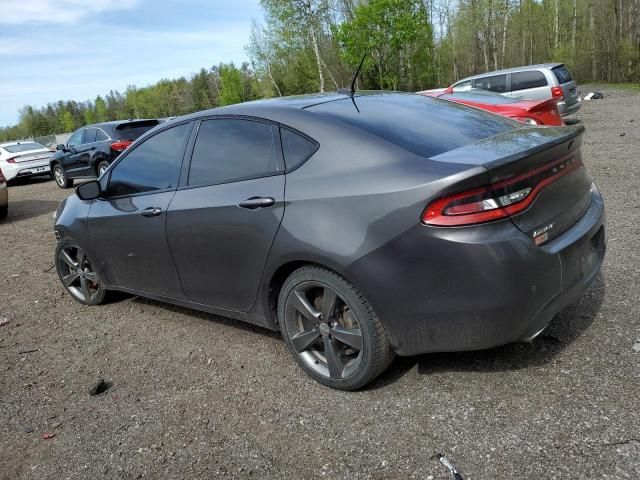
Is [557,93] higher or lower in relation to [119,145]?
lower

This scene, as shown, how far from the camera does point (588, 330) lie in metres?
3.12

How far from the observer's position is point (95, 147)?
527 inches

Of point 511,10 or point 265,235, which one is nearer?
point 265,235

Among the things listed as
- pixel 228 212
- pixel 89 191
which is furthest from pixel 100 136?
pixel 228 212

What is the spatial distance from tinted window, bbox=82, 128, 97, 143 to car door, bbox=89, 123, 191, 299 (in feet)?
33.9

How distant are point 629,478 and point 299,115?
7.69 feet

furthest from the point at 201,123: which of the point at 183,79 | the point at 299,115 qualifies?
the point at 183,79

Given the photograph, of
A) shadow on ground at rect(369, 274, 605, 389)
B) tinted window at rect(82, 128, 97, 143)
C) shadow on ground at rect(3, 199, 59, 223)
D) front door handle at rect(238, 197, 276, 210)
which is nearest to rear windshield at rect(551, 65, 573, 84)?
tinted window at rect(82, 128, 97, 143)

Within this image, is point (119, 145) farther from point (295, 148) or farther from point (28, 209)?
point (295, 148)

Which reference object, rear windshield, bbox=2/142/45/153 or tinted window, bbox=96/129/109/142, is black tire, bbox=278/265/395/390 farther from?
rear windshield, bbox=2/142/45/153

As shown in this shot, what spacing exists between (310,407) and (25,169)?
1742cm

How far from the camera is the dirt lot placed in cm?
230

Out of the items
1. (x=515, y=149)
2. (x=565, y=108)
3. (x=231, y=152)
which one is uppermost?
(x=231, y=152)

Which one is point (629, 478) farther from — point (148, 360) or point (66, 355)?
point (66, 355)
